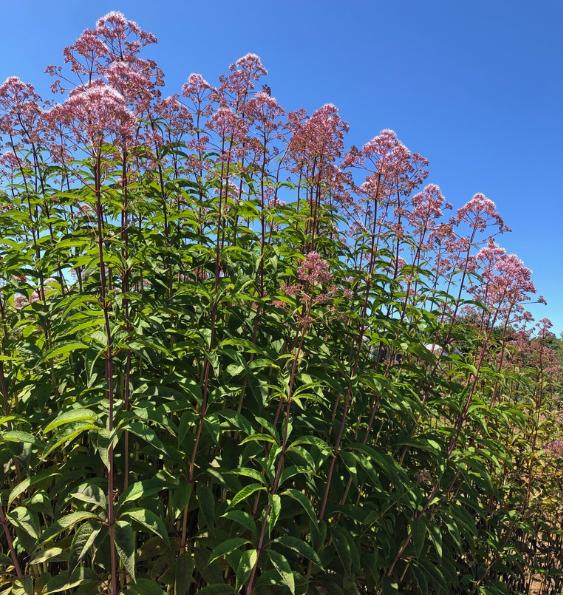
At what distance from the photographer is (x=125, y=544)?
3.04m

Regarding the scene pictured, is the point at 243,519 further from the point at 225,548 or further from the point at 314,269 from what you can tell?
the point at 314,269

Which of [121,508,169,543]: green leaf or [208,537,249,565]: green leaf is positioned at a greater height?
[121,508,169,543]: green leaf

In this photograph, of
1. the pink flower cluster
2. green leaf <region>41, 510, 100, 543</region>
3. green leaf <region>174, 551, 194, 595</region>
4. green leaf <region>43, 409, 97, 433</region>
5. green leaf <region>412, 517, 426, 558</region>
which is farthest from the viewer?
green leaf <region>412, 517, 426, 558</region>

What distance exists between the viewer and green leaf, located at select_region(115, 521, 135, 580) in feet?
9.72

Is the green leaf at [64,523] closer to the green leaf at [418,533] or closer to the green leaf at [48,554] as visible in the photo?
the green leaf at [48,554]

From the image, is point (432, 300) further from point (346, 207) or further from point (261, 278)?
point (261, 278)

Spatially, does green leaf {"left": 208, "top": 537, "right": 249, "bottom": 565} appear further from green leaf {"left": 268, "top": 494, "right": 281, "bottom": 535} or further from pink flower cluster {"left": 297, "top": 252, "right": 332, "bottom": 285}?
pink flower cluster {"left": 297, "top": 252, "right": 332, "bottom": 285}

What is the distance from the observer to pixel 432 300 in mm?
5355

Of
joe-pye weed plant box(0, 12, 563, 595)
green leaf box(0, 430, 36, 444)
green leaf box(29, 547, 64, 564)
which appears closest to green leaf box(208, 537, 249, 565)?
joe-pye weed plant box(0, 12, 563, 595)

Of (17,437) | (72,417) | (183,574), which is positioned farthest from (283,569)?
(17,437)

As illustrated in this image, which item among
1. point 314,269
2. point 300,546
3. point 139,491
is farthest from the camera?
point 314,269

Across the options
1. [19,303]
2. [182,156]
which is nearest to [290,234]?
[182,156]

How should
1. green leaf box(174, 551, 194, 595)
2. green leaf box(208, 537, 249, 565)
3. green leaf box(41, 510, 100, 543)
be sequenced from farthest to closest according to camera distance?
1. green leaf box(174, 551, 194, 595)
2. green leaf box(208, 537, 249, 565)
3. green leaf box(41, 510, 100, 543)

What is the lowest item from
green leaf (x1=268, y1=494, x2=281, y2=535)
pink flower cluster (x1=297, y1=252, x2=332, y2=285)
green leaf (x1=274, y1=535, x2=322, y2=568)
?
green leaf (x1=274, y1=535, x2=322, y2=568)
